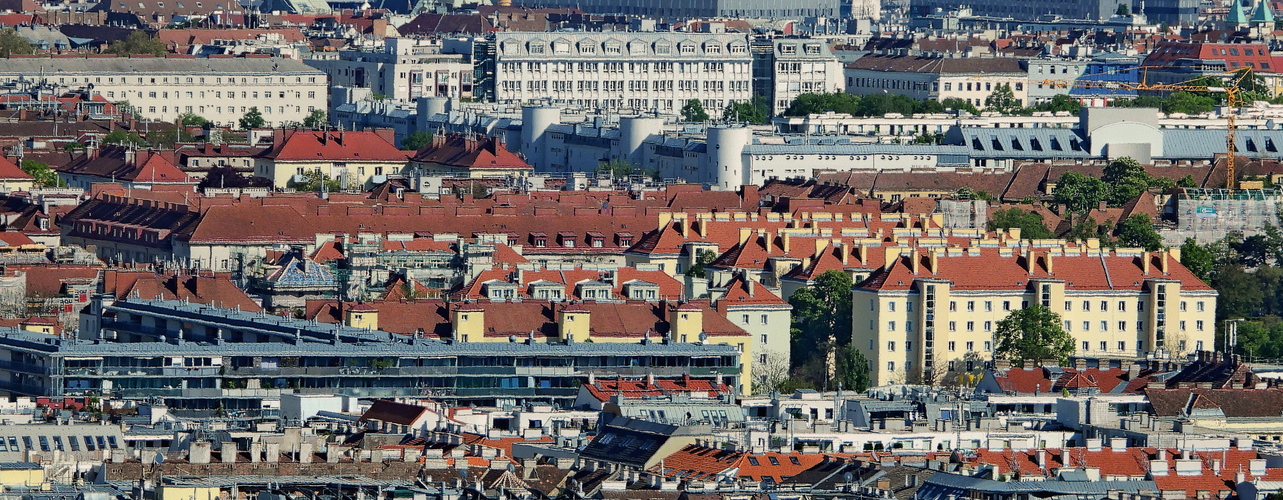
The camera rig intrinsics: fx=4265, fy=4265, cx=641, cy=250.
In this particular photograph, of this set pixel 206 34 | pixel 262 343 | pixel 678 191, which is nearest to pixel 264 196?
pixel 678 191

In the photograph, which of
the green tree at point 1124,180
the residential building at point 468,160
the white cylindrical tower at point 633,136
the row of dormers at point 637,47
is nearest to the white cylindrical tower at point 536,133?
the white cylindrical tower at point 633,136

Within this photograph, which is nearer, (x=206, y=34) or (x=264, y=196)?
(x=264, y=196)

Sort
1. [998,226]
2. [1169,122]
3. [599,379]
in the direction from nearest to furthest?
[599,379], [998,226], [1169,122]

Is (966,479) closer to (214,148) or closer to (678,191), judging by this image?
(678,191)

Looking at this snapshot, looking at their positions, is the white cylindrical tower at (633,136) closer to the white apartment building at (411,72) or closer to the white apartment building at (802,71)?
the white apartment building at (411,72)

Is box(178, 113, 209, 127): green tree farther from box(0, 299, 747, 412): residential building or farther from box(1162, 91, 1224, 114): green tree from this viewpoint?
box(0, 299, 747, 412): residential building

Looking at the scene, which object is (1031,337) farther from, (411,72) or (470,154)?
(411,72)
